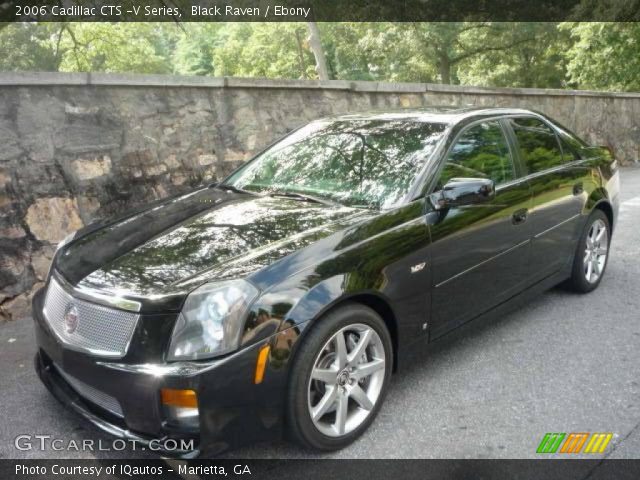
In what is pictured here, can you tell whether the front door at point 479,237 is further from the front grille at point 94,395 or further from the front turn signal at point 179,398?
the front grille at point 94,395

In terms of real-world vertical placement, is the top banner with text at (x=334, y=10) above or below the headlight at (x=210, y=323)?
above

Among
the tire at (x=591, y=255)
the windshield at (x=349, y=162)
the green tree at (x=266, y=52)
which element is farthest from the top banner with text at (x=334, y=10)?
the tire at (x=591, y=255)

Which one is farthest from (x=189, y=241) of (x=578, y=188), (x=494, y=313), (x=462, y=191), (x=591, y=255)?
(x=591, y=255)

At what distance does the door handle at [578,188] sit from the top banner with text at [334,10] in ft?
24.8

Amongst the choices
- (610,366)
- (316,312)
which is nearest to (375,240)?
(316,312)

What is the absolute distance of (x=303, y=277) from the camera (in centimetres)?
255

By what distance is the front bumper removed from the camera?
2277 mm

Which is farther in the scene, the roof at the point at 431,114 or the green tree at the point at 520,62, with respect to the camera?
the green tree at the point at 520,62

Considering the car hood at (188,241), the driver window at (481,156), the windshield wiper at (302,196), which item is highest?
the driver window at (481,156)

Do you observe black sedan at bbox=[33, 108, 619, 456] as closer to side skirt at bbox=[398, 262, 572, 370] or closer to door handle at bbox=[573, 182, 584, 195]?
side skirt at bbox=[398, 262, 572, 370]

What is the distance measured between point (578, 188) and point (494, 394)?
1989 millimetres

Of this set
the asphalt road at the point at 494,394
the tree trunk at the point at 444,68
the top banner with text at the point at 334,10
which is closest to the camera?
the asphalt road at the point at 494,394

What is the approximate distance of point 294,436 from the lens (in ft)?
8.42

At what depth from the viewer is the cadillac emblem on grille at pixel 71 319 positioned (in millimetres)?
2590
